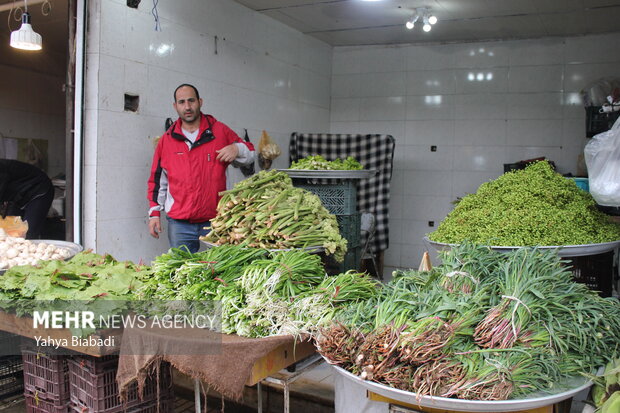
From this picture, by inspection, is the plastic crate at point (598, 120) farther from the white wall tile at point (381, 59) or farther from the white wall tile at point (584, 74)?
the white wall tile at point (381, 59)

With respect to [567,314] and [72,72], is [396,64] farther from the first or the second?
[567,314]

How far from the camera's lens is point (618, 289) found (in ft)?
15.4

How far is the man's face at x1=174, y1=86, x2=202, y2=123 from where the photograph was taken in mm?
4250

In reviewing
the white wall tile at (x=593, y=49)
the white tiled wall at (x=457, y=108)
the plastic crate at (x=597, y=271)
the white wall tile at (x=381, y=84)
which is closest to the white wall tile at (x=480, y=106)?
the white tiled wall at (x=457, y=108)

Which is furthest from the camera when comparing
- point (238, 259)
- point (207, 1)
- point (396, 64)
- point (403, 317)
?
point (396, 64)

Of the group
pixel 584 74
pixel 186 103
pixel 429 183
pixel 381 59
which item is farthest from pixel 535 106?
pixel 186 103

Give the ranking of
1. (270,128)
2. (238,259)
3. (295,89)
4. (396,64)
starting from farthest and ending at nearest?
(396,64)
(295,89)
(270,128)
(238,259)

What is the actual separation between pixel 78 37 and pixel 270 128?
2.66m

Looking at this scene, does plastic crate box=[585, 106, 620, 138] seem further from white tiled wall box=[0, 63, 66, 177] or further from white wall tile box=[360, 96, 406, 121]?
white tiled wall box=[0, 63, 66, 177]

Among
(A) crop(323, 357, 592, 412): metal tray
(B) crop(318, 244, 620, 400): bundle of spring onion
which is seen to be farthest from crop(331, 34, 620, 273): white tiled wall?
(A) crop(323, 357, 592, 412): metal tray

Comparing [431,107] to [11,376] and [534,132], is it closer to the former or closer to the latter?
[534,132]

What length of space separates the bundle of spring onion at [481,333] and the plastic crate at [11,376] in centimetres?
259

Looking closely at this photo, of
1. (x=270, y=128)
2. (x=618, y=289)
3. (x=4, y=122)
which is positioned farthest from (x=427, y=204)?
(x=4, y=122)

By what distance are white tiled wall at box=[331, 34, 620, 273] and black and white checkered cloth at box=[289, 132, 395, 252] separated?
0.87m
